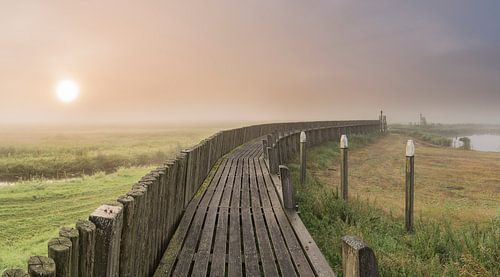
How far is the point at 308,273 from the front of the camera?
3850 millimetres

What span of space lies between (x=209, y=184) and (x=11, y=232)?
31.6 ft

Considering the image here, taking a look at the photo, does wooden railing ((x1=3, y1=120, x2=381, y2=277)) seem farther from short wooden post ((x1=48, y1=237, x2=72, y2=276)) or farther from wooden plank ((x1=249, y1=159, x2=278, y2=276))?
wooden plank ((x1=249, y1=159, x2=278, y2=276))

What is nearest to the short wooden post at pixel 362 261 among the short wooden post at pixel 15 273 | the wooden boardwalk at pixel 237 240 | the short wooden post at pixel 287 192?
the wooden boardwalk at pixel 237 240

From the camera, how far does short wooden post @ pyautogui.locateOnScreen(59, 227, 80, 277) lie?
2.27 metres

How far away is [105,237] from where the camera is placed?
8.80 feet

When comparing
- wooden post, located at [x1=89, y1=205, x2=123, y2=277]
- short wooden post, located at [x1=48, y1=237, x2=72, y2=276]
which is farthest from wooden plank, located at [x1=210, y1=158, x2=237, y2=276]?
short wooden post, located at [x1=48, y1=237, x2=72, y2=276]

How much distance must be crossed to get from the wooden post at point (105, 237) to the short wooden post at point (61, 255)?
1.53ft

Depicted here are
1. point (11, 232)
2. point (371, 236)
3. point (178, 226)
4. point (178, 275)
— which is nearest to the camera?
point (178, 275)

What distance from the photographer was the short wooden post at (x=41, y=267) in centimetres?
192

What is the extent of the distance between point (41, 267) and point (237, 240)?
3142 mm

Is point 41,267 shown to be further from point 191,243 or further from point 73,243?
point 191,243

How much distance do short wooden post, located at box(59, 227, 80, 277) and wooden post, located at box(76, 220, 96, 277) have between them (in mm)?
73

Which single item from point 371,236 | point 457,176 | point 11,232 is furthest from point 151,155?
point 371,236

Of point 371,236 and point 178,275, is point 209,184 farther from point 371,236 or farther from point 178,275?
point 178,275
